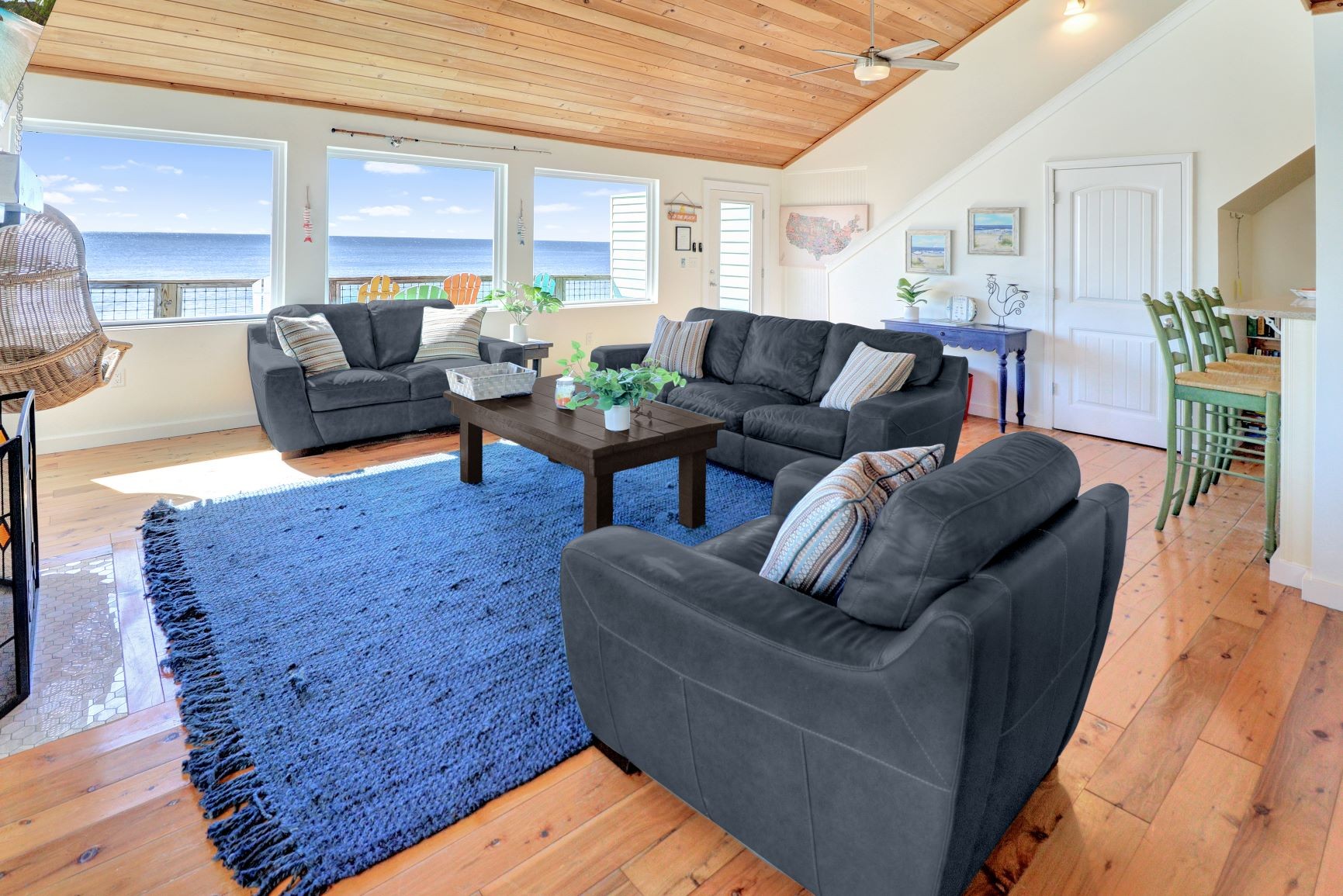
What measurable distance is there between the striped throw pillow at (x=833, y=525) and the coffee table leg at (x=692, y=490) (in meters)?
1.84

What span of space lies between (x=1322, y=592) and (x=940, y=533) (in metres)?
2.39

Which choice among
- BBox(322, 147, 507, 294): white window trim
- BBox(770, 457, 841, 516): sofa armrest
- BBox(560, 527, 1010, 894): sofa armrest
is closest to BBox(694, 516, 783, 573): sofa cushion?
BBox(770, 457, 841, 516): sofa armrest

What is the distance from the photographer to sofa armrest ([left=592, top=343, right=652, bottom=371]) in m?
5.05

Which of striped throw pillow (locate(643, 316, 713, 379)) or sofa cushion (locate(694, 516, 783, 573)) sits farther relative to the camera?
striped throw pillow (locate(643, 316, 713, 379))

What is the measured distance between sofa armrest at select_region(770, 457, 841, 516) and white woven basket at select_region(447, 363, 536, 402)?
76.7 inches

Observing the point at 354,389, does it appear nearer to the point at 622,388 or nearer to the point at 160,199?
the point at 622,388

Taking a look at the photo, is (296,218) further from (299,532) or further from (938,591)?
(938,591)

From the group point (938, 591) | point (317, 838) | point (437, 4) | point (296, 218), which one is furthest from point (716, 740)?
point (296, 218)

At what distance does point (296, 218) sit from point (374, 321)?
896mm

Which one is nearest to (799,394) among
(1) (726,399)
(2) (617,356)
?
(1) (726,399)

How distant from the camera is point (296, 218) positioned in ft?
17.5

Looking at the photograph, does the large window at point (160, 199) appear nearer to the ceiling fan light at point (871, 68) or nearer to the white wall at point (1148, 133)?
the ceiling fan light at point (871, 68)

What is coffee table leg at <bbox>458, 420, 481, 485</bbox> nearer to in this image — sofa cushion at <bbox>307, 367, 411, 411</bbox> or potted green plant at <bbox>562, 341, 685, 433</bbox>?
potted green plant at <bbox>562, 341, 685, 433</bbox>

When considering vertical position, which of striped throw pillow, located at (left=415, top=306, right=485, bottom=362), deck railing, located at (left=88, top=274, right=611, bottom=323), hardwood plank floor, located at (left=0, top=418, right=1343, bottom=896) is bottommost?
hardwood plank floor, located at (left=0, top=418, right=1343, bottom=896)
